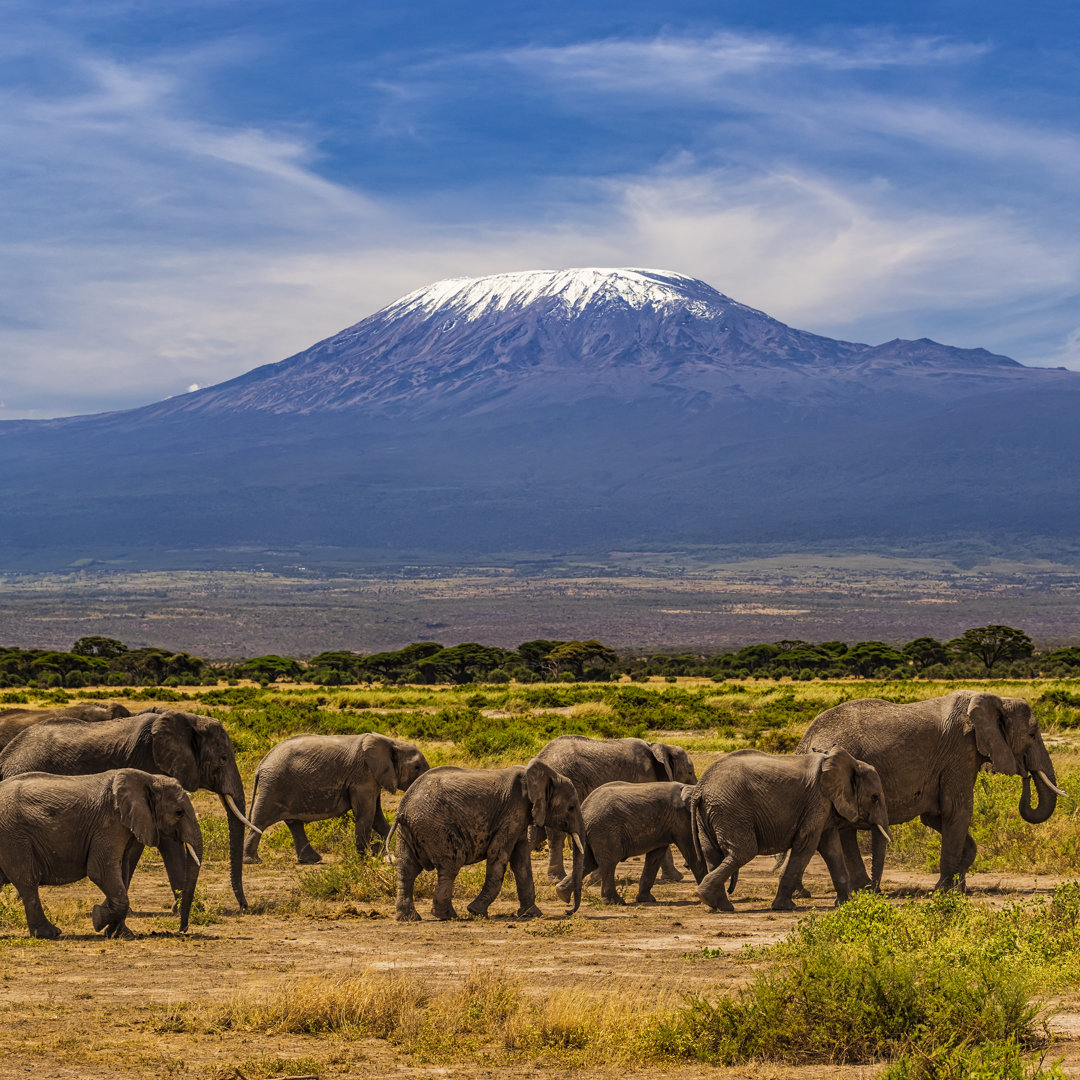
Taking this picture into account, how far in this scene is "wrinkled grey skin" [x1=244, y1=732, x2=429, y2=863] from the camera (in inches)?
794

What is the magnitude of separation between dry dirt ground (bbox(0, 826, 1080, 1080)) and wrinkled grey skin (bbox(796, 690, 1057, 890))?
0.77 metres

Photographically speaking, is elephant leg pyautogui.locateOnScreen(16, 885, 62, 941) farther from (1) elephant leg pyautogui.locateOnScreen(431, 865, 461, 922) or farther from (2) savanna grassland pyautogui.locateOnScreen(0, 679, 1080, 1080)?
(1) elephant leg pyautogui.locateOnScreen(431, 865, 461, 922)

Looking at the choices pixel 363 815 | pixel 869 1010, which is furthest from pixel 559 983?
pixel 363 815

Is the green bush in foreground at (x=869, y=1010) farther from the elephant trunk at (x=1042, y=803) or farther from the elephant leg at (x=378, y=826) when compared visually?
the elephant leg at (x=378, y=826)

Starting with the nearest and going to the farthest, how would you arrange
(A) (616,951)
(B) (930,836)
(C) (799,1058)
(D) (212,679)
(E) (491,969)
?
(C) (799,1058) → (E) (491,969) → (A) (616,951) → (B) (930,836) → (D) (212,679)

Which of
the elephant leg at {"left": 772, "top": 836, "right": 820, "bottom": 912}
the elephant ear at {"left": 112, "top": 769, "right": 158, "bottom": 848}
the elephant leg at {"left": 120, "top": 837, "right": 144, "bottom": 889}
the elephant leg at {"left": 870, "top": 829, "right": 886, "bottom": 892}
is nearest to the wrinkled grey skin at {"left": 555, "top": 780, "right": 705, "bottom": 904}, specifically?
the elephant leg at {"left": 772, "top": 836, "right": 820, "bottom": 912}

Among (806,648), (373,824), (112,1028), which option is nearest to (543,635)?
(806,648)

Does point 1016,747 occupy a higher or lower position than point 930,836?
higher

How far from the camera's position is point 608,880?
57.6 feet

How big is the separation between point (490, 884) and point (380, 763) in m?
4.37

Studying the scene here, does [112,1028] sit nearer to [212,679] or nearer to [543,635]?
[212,679]

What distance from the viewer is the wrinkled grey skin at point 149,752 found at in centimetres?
1736

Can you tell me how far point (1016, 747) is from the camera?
17500 mm

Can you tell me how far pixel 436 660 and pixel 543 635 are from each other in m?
76.2
